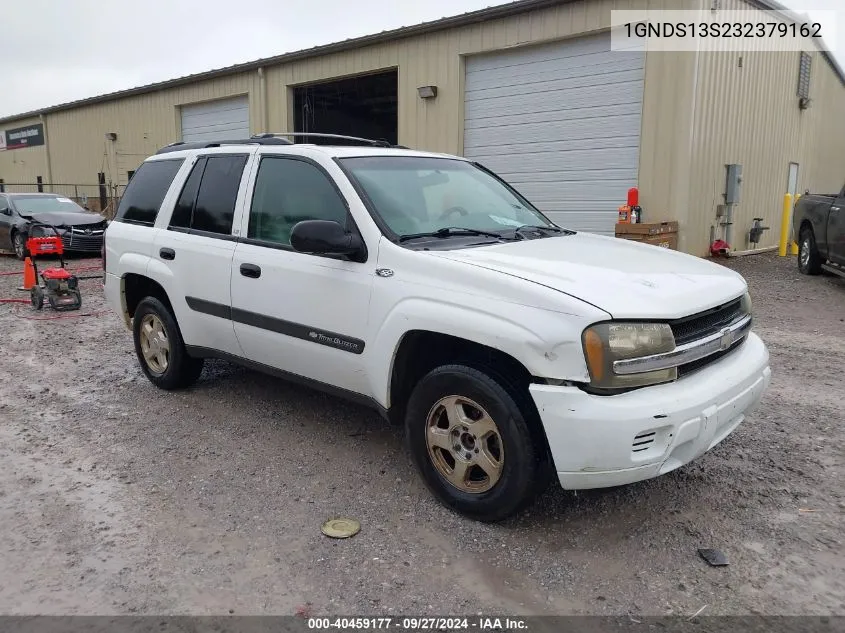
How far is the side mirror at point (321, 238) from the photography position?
3.61 metres

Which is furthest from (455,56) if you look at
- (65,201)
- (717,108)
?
(65,201)

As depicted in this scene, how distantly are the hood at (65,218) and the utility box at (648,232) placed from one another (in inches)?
432

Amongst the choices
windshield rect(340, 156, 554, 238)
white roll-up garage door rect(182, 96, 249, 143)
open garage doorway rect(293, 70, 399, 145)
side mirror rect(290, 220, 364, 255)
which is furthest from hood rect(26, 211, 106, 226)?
side mirror rect(290, 220, 364, 255)

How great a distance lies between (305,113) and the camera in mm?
17547

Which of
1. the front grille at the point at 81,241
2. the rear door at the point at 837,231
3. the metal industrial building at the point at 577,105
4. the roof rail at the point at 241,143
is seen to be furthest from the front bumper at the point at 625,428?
the front grille at the point at 81,241

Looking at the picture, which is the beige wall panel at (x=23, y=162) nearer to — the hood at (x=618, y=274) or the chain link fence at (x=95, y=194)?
the chain link fence at (x=95, y=194)

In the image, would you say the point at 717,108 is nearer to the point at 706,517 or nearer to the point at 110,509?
the point at 706,517

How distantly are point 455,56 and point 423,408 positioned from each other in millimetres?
11280

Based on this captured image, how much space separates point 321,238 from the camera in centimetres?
363

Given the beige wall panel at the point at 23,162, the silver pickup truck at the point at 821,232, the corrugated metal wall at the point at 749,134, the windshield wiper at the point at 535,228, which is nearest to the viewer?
the windshield wiper at the point at 535,228

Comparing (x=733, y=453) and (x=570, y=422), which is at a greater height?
(x=570, y=422)

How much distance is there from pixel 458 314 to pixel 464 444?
669mm

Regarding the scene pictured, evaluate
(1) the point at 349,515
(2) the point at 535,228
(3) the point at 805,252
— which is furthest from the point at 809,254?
(1) the point at 349,515

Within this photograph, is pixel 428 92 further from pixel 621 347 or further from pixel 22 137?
pixel 22 137
